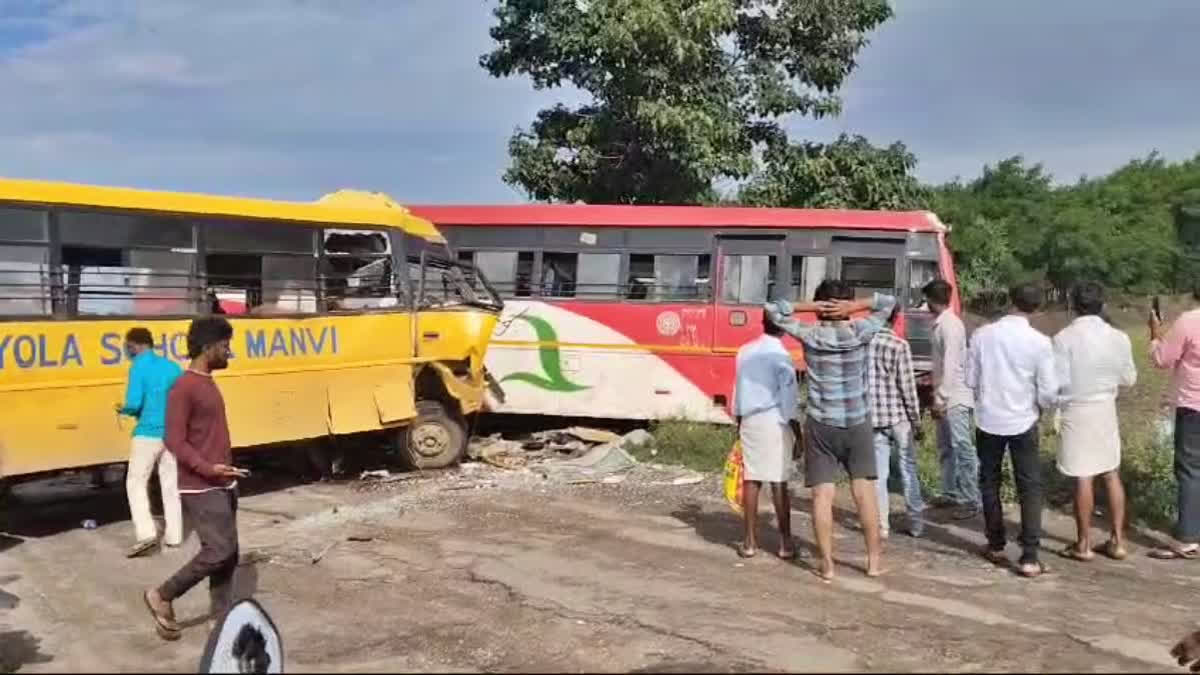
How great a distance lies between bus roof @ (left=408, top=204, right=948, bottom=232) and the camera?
12.8 meters

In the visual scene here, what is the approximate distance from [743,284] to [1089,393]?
19.5 ft

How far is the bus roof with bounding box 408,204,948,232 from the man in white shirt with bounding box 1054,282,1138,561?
5328mm

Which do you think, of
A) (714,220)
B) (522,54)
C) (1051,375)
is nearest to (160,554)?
(1051,375)

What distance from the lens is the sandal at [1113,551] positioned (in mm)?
7660

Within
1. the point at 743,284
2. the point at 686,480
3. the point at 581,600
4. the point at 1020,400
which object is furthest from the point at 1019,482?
the point at 743,284

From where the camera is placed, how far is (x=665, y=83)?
51.5ft

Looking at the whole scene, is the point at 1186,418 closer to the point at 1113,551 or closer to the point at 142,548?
the point at 1113,551

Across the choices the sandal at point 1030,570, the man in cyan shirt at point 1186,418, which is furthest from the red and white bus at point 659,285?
the sandal at point 1030,570

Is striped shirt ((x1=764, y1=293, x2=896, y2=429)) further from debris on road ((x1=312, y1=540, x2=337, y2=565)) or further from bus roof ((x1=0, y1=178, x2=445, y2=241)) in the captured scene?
bus roof ((x1=0, y1=178, x2=445, y2=241))

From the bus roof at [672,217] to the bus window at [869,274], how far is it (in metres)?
0.38

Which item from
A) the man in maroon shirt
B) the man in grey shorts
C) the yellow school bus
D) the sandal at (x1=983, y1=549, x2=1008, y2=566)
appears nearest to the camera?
the man in maroon shirt

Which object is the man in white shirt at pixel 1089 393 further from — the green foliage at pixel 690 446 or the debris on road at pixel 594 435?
the debris on road at pixel 594 435

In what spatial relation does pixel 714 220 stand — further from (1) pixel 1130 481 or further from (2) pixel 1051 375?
(2) pixel 1051 375

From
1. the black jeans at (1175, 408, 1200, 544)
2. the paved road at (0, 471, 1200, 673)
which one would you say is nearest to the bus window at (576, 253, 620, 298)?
the paved road at (0, 471, 1200, 673)
